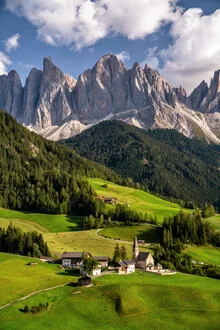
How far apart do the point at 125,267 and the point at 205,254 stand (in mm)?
45243

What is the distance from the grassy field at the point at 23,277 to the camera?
7738cm

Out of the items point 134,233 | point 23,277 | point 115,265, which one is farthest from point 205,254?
point 23,277

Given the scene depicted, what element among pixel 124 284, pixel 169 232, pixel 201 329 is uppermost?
pixel 169 232

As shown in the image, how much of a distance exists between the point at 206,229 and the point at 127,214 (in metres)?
36.9

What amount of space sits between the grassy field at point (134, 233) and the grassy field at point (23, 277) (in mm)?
49097

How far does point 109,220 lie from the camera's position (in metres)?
175

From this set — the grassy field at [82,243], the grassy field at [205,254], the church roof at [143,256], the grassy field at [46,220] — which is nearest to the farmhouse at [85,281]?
the church roof at [143,256]

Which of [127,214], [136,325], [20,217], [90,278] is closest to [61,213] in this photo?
[20,217]

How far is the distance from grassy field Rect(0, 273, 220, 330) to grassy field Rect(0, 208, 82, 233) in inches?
3373

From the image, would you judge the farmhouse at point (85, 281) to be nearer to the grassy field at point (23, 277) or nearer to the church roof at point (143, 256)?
the grassy field at point (23, 277)

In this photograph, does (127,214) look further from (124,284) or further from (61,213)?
(124,284)

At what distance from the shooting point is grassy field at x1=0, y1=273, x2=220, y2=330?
67.6 metres

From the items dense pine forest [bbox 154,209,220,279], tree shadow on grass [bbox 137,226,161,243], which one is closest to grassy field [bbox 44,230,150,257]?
tree shadow on grass [bbox 137,226,161,243]

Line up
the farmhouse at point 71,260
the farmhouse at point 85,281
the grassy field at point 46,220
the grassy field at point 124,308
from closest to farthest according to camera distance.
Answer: the grassy field at point 124,308 → the farmhouse at point 85,281 → the farmhouse at point 71,260 → the grassy field at point 46,220
